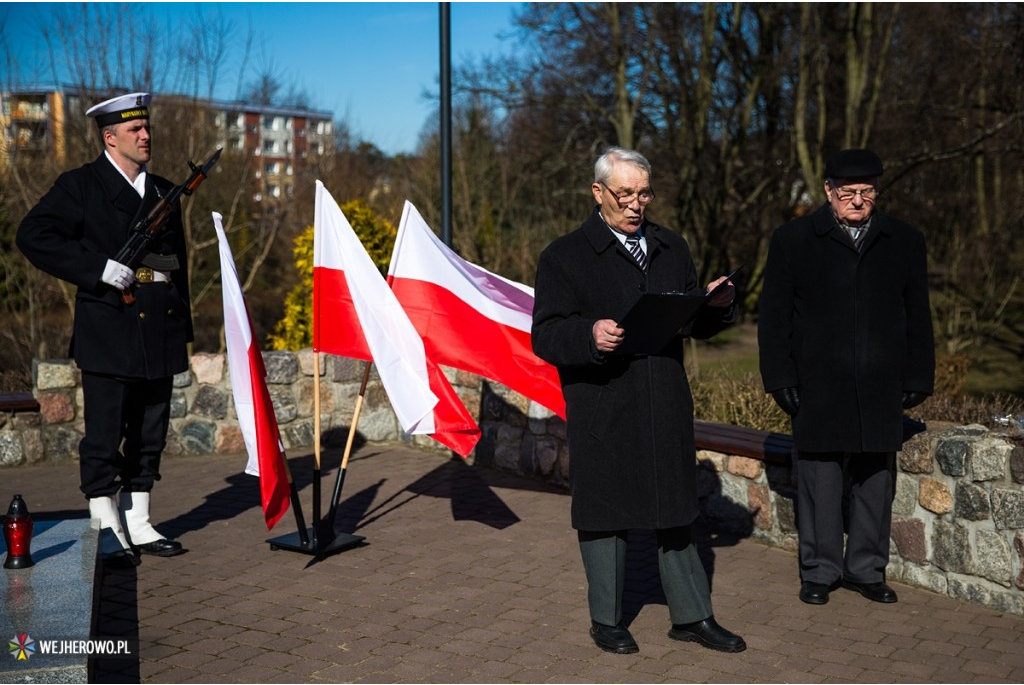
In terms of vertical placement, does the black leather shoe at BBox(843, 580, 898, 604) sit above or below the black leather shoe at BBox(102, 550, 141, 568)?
below

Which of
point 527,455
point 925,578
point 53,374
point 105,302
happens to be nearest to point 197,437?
point 53,374

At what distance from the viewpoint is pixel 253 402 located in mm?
5887

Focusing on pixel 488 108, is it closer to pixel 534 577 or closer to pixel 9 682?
pixel 534 577

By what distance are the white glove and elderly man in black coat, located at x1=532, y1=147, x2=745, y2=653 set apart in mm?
2311

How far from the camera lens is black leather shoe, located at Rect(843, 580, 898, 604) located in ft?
17.9

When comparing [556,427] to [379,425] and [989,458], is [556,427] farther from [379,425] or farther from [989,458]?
[989,458]

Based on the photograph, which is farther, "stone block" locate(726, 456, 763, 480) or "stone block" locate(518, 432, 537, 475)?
"stone block" locate(518, 432, 537, 475)

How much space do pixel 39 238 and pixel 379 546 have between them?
8.05 feet

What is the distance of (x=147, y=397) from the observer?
628 cm

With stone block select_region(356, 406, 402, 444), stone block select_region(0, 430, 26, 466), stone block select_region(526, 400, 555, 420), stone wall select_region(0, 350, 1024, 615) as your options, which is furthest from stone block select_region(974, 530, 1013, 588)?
stone block select_region(0, 430, 26, 466)

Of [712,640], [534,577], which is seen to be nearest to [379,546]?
[534,577]

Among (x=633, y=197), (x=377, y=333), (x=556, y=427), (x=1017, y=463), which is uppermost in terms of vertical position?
(x=633, y=197)

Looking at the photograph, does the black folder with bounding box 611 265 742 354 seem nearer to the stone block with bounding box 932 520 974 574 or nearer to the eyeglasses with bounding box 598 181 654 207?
the eyeglasses with bounding box 598 181 654 207

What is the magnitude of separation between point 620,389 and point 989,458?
1946 mm
